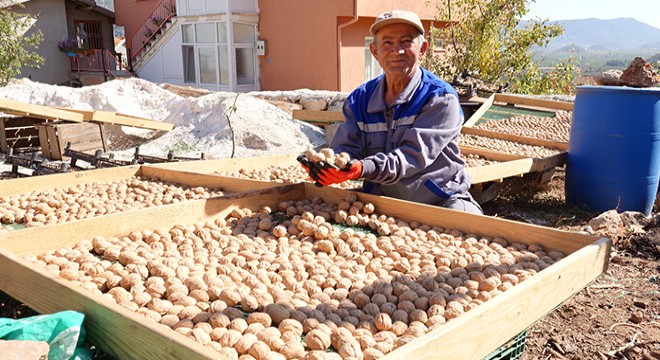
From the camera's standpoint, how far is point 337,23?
48.9 feet

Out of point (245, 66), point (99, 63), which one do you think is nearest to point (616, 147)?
point (245, 66)

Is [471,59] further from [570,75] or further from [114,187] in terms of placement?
[114,187]

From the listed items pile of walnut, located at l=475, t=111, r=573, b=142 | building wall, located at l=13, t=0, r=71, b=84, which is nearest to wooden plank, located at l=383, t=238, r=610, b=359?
pile of walnut, located at l=475, t=111, r=573, b=142

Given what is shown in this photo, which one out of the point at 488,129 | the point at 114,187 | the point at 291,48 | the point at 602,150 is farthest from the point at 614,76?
the point at 291,48

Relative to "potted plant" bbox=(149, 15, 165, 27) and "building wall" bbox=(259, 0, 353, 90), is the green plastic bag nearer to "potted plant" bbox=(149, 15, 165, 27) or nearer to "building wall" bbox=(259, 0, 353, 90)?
"building wall" bbox=(259, 0, 353, 90)

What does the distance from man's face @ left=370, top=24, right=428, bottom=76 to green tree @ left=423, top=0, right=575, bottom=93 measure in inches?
315

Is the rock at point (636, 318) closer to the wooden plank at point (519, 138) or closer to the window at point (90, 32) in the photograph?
the wooden plank at point (519, 138)

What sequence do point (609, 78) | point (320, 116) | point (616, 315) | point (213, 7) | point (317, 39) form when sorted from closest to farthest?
point (616, 315), point (609, 78), point (320, 116), point (317, 39), point (213, 7)

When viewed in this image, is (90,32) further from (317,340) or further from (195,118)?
(317,340)

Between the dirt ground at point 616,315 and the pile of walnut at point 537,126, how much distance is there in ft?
6.72

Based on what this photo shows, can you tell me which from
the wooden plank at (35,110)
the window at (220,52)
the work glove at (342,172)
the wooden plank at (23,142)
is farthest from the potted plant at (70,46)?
the work glove at (342,172)

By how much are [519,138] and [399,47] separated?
14.2 feet

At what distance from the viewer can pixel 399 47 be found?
3188mm

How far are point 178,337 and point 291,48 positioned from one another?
15.1m
